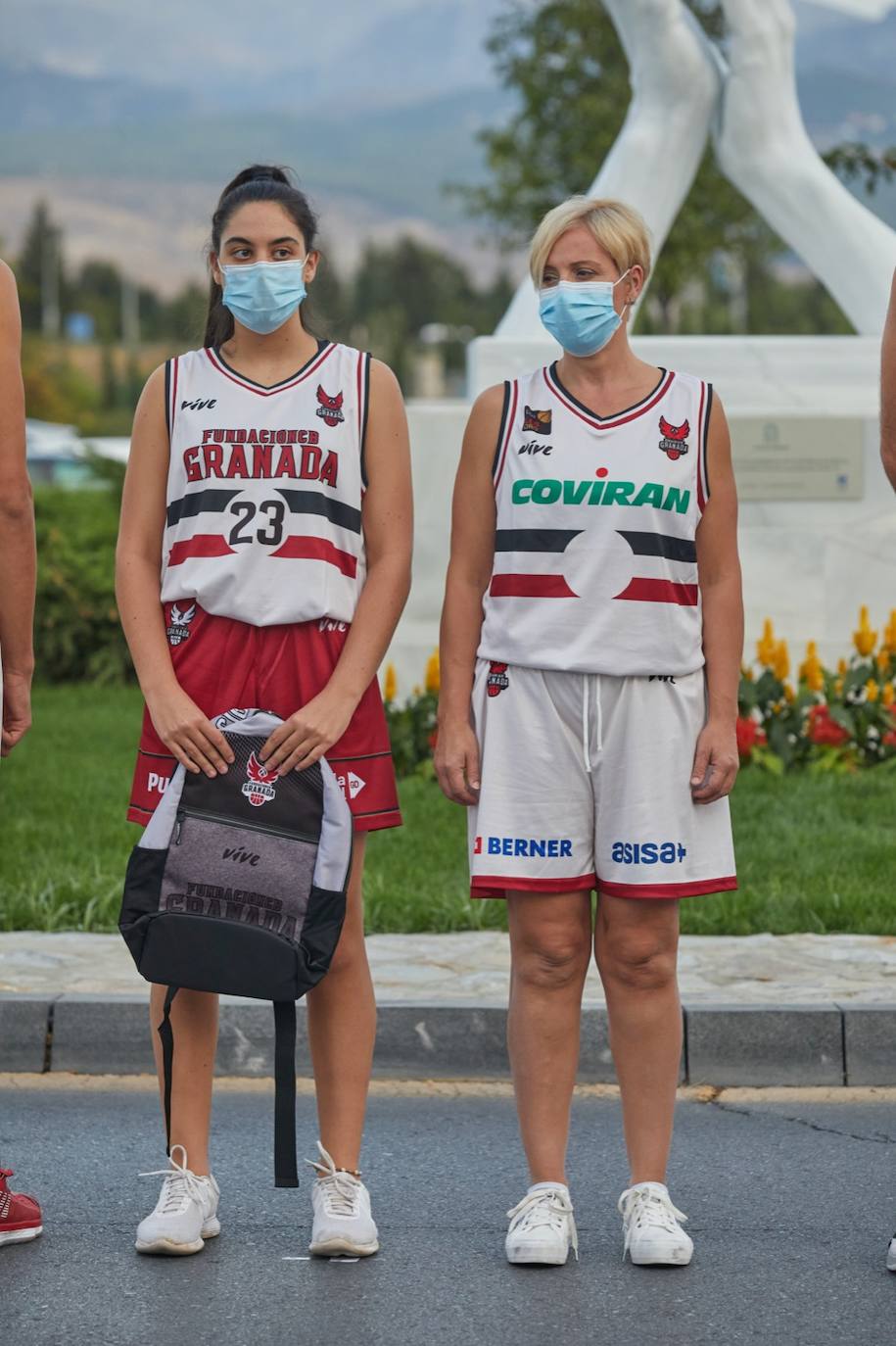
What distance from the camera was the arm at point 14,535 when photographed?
3719mm

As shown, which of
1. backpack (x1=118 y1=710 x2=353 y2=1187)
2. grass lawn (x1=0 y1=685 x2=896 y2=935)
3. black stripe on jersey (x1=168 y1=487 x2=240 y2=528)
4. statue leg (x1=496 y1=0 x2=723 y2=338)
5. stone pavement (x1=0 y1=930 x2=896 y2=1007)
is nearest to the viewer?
backpack (x1=118 y1=710 x2=353 y2=1187)

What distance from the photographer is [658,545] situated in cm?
384

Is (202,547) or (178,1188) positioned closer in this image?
(202,547)

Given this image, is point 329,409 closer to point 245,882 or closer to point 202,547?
point 202,547

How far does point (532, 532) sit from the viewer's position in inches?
152

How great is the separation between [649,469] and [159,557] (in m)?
1.00

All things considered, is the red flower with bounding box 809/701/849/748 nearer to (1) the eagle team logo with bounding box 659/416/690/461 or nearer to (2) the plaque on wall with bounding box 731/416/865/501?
(2) the plaque on wall with bounding box 731/416/865/501

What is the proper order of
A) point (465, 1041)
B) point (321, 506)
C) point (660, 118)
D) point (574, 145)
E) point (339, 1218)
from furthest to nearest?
point (574, 145) < point (660, 118) < point (465, 1041) < point (339, 1218) < point (321, 506)

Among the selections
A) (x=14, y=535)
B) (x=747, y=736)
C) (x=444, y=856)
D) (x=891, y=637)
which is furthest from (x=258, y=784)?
(x=891, y=637)

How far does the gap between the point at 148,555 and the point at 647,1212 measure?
65.1 inches

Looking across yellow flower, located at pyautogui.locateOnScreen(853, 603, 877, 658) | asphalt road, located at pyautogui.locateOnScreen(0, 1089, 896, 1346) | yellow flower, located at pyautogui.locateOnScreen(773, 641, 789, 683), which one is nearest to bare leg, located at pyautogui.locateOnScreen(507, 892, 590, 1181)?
asphalt road, located at pyautogui.locateOnScreen(0, 1089, 896, 1346)

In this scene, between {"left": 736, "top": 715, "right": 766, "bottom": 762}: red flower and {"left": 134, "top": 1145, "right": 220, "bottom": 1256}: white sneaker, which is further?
{"left": 736, "top": 715, "right": 766, "bottom": 762}: red flower

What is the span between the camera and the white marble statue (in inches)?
440

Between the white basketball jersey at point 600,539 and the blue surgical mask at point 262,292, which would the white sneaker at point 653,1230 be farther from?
the blue surgical mask at point 262,292
